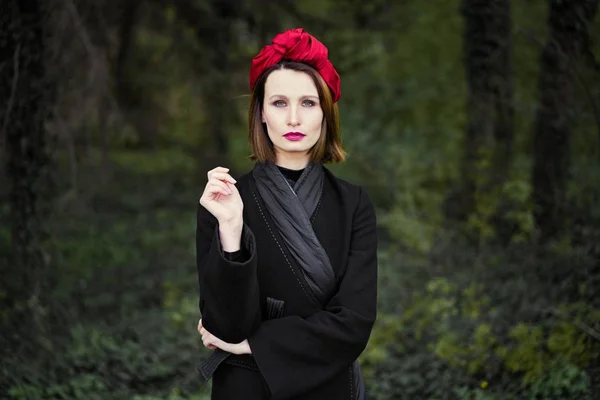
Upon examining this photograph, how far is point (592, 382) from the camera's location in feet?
15.0

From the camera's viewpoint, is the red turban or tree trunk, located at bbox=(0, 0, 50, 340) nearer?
the red turban

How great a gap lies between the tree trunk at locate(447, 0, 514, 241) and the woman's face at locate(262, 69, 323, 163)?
197 inches

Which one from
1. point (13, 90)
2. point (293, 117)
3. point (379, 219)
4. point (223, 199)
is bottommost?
point (379, 219)

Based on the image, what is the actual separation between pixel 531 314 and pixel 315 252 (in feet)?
10.6

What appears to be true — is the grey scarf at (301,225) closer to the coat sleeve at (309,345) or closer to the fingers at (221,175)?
the coat sleeve at (309,345)

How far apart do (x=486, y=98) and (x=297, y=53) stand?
6.20 metres

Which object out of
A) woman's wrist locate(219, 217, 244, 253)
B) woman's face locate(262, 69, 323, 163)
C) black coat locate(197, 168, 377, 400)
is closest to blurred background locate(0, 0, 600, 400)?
black coat locate(197, 168, 377, 400)

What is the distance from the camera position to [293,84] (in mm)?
2574

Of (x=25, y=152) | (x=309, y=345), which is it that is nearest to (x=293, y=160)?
(x=309, y=345)

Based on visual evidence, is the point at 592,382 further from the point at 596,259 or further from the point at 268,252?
the point at 268,252

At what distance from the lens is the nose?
256cm

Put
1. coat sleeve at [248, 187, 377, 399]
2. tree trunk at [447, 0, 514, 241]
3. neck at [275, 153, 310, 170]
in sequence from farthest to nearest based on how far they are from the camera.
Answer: tree trunk at [447, 0, 514, 241], neck at [275, 153, 310, 170], coat sleeve at [248, 187, 377, 399]

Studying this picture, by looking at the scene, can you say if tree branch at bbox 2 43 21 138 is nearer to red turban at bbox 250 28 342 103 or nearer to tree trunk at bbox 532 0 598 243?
red turban at bbox 250 28 342 103

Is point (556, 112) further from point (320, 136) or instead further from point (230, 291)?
point (230, 291)
